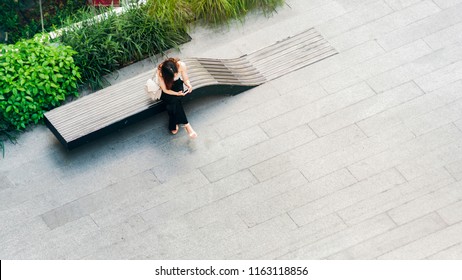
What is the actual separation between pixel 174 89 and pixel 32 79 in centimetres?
202

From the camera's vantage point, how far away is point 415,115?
408 inches

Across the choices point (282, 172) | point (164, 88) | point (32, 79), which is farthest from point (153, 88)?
point (282, 172)

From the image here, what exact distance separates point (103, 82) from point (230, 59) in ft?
6.21

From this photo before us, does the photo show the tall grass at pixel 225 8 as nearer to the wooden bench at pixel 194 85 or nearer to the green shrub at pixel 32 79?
the wooden bench at pixel 194 85

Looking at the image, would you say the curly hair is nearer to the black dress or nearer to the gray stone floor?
the black dress

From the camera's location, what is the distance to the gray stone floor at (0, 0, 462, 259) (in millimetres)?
9328

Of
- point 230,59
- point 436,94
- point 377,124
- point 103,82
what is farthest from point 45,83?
point 436,94

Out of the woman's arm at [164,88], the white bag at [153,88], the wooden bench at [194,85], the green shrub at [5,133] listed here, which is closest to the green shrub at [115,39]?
the wooden bench at [194,85]

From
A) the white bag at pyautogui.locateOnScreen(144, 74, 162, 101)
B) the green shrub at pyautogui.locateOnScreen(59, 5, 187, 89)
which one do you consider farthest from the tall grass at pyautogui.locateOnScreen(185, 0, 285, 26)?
the white bag at pyautogui.locateOnScreen(144, 74, 162, 101)

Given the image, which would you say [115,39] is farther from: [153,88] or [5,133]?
[5,133]

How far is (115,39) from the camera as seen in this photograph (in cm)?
1113

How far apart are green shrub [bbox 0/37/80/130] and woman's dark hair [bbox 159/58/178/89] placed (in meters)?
1.60

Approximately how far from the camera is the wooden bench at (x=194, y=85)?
10141mm

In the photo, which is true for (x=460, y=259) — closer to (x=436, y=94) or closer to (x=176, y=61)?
(x=436, y=94)
